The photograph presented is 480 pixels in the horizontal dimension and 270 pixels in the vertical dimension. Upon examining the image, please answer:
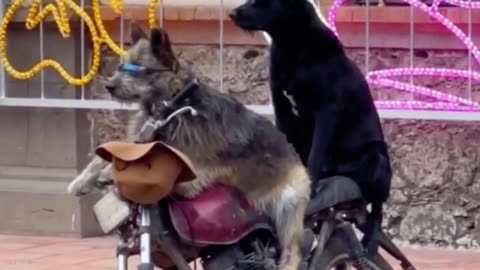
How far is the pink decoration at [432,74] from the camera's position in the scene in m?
8.01

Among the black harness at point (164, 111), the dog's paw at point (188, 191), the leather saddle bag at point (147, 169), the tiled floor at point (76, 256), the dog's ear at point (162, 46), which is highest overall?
the dog's ear at point (162, 46)

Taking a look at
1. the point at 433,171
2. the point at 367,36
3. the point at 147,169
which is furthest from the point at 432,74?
the point at 147,169

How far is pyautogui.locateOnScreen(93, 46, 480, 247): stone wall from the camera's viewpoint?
8.34 metres

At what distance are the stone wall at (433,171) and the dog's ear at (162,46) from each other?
3.36 meters

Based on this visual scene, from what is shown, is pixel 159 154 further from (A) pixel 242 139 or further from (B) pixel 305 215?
(B) pixel 305 215

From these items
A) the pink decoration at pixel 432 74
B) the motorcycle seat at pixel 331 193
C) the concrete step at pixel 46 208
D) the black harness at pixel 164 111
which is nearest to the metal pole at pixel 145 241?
the black harness at pixel 164 111

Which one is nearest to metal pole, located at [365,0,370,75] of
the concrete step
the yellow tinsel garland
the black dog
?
the yellow tinsel garland

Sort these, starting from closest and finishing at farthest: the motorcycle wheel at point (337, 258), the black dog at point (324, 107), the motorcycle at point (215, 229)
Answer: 1. the motorcycle at point (215, 229)
2. the motorcycle wheel at point (337, 258)
3. the black dog at point (324, 107)

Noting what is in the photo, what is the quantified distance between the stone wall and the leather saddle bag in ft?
11.9

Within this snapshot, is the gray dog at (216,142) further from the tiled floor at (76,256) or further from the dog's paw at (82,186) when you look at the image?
the tiled floor at (76,256)

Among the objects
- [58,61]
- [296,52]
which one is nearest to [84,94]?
[58,61]

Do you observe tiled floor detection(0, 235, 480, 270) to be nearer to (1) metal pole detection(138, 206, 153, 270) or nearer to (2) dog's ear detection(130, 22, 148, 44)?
(2) dog's ear detection(130, 22, 148, 44)

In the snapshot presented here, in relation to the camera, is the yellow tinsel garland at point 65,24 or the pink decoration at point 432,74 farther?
the yellow tinsel garland at point 65,24

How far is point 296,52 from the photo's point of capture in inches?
237
